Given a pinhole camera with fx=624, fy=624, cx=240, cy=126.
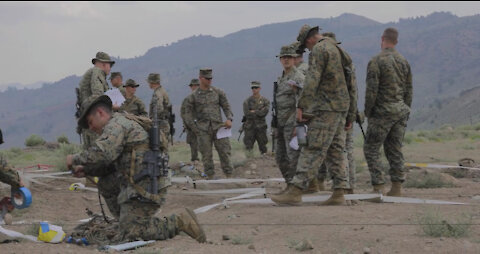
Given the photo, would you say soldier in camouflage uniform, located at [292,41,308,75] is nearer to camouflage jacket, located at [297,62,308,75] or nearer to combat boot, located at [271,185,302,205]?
camouflage jacket, located at [297,62,308,75]

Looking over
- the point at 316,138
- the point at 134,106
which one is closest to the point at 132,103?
the point at 134,106

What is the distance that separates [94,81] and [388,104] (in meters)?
4.83

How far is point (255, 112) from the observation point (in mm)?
16594

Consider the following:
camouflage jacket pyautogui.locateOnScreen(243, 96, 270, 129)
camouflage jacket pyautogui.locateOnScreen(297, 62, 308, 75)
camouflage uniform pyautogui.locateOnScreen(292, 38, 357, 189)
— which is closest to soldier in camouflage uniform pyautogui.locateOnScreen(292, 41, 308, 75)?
camouflage jacket pyautogui.locateOnScreen(297, 62, 308, 75)

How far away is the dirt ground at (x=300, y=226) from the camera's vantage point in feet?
Result: 18.2

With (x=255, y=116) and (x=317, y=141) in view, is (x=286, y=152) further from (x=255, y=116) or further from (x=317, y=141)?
(x=255, y=116)

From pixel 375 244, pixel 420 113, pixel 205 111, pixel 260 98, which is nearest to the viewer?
pixel 375 244

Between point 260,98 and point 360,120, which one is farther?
point 260,98

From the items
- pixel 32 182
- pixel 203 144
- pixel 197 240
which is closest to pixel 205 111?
pixel 203 144

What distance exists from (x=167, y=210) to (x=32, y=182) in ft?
13.5

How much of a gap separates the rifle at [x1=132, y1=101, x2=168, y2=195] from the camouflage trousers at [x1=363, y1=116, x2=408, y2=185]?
11.8 feet

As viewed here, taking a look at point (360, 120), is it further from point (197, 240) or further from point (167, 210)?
point (197, 240)

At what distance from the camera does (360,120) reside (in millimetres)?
9500

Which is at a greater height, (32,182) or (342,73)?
(342,73)
